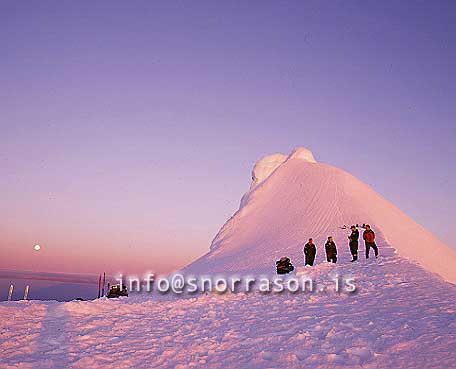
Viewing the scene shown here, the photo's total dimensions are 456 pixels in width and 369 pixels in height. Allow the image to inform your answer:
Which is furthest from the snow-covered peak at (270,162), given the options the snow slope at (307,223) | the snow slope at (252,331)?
the snow slope at (252,331)

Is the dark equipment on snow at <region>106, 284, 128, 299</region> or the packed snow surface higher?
the dark equipment on snow at <region>106, 284, 128, 299</region>

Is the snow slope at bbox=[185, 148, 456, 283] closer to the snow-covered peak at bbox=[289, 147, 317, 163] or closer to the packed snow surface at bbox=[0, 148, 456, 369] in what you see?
the snow-covered peak at bbox=[289, 147, 317, 163]

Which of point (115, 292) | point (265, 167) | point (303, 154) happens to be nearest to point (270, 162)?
point (265, 167)

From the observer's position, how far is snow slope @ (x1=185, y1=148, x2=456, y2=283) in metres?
33.1

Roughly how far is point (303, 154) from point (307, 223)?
26.6 m

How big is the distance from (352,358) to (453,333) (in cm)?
212

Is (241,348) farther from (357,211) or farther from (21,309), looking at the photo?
(357,211)

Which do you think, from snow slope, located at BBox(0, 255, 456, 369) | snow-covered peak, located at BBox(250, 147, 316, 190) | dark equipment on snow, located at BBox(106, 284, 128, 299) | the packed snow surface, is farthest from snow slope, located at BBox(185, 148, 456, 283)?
snow slope, located at BBox(0, 255, 456, 369)

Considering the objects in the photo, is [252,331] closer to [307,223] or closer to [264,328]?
[264,328]

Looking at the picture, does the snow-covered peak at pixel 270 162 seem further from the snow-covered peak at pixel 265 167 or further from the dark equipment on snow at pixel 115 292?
the dark equipment on snow at pixel 115 292

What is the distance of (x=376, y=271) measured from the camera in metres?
15.1

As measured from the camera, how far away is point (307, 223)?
39562mm

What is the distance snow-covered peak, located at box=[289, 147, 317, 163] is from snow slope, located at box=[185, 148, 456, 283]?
2239 millimetres

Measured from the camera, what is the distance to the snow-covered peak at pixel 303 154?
64125 mm
